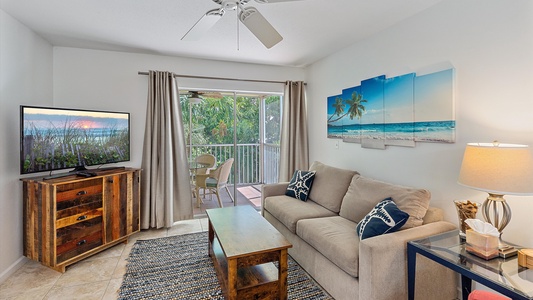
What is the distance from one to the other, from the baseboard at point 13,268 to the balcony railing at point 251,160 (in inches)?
94.9

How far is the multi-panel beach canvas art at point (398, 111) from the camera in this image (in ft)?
7.39

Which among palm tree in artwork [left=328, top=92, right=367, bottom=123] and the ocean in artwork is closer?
the ocean in artwork

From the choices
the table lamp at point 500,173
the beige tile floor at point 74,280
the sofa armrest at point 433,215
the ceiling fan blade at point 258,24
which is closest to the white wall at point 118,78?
the beige tile floor at point 74,280

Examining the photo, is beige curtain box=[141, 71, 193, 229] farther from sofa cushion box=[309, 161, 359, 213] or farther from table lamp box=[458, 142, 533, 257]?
table lamp box=[458, 142, 533, 257]

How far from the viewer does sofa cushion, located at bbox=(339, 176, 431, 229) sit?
214 cm

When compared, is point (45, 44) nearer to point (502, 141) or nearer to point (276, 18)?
point (276, 18)

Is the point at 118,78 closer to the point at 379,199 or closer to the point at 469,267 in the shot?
the point at 379,199

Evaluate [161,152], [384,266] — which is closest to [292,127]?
[161,152]

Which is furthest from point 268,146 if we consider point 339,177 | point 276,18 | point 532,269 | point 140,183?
point 532,269

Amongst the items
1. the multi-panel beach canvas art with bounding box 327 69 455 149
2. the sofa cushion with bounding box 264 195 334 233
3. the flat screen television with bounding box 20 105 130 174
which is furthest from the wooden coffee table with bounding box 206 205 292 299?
the flat screen television with bounding box 20 105 130 174

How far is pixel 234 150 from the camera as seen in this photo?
4328mm

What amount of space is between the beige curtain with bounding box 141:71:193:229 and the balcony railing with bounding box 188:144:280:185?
0.62 m

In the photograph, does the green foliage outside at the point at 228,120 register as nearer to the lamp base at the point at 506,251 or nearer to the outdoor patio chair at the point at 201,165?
the outdoor patio chair at the point at 201,165

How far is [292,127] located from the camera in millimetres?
4328
